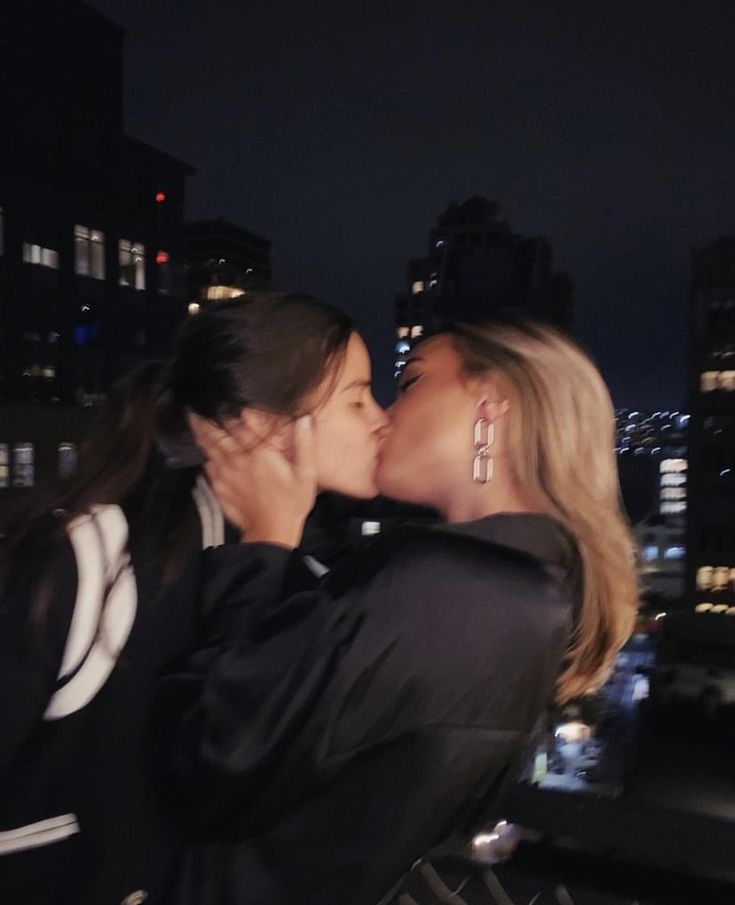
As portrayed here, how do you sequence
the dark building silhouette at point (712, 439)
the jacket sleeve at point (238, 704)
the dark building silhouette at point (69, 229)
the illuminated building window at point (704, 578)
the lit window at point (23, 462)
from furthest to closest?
the illuminated building window at point (704, 578) → the dark building silhouette at point (712, 439) → the dark building silhouette at point (69, 229) → the lit window at point (23, 462) → the jacket sleeve at point (238, 704)

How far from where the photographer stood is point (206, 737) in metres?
0.89

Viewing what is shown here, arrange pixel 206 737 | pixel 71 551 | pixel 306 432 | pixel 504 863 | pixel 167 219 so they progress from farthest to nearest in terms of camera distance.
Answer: pixel 167 219, pixel 504 863, pixel 306 432, pixel 71 551, pixel 206 737

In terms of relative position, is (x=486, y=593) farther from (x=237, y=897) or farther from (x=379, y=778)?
(x=237, y=897)

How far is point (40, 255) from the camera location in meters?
22.3

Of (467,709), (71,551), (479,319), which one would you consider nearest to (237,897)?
(467,709)

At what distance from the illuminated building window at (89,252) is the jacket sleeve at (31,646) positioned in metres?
24.2

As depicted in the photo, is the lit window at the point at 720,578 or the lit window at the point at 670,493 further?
the lit window at the point at 670,493

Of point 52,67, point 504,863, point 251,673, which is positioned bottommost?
point 504,863

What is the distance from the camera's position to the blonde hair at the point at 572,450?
3.81 feet

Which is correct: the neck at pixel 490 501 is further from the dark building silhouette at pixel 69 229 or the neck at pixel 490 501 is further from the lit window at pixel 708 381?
the lit window at pixel 708 381

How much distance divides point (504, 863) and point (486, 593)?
4.20ft

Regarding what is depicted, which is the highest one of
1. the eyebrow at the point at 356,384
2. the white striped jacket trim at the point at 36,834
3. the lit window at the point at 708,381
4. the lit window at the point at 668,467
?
the lit window at the point at 708,381

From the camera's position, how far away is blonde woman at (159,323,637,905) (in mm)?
876

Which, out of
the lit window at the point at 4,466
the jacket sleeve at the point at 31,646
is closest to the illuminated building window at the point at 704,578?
the lit window at the point at 4,466
